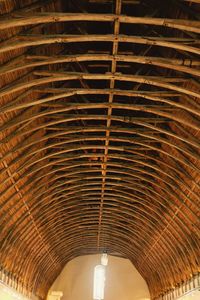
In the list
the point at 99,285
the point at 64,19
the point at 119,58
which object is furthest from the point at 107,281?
the point at 64,19

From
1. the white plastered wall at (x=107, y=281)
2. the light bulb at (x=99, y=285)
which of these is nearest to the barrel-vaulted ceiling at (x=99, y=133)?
the white plastered wall at (x=107, y=281)

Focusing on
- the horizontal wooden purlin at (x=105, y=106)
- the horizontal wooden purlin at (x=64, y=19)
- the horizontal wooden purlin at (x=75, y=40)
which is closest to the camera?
the horizontal wooden purlin at (x=64, y=19)

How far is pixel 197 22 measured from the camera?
8836mm

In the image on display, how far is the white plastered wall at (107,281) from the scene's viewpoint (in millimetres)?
30609

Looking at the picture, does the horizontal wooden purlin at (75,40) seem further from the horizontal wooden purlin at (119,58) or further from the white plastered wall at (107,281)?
the white plastered wall at (107,281)

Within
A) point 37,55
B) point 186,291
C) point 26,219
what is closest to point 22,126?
point 37,55

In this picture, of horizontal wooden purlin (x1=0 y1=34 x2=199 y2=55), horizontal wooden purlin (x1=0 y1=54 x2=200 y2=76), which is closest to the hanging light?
horizontal wooden purlin (x1=0 y1=54 x2=200 y2=76)

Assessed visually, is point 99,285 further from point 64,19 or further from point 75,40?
point 64,19

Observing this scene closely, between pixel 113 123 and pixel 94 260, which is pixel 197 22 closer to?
pixel 113 123

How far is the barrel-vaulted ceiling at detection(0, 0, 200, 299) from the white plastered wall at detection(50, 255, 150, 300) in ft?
8.65

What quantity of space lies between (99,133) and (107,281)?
17.7 meters

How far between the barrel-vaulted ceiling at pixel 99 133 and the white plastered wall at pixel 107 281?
8.65ft

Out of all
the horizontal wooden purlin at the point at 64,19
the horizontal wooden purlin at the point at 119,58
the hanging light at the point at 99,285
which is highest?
the horizontal wooden purlin at the point at 119,58

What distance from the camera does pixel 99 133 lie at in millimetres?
16859
